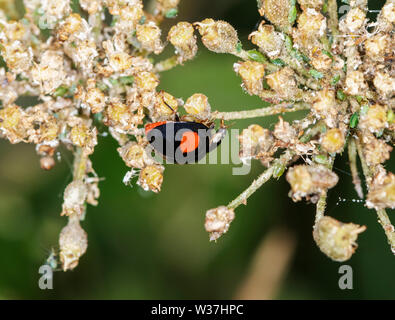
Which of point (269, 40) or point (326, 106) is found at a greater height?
point (269, 40)

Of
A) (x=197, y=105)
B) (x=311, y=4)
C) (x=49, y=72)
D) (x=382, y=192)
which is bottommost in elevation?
(x=382, y=192)

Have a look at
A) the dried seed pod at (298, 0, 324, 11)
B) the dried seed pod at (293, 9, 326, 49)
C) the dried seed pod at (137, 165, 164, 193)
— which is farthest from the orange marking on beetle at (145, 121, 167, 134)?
the dried seed pod at (298, 0, 324, 11)

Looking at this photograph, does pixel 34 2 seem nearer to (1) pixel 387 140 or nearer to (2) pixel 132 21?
(2) pixel 132 21

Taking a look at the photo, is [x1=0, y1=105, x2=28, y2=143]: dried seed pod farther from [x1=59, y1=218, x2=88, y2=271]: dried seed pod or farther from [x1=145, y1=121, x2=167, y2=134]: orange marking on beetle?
[x1=145, y1=121, x2=167, y2=134]: orange marking on beetle

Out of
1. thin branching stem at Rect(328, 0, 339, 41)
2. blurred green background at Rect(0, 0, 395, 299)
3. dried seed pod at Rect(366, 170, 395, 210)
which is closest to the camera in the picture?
dried seed pod at Rect(366, 170, 395, 210)

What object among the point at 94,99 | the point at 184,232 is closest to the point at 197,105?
the point at 94,99

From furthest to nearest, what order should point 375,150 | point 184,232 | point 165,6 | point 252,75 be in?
point 184,232 < point 165,6 < point 252,75 < point 375,150

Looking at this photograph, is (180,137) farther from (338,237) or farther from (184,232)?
(184,232)
